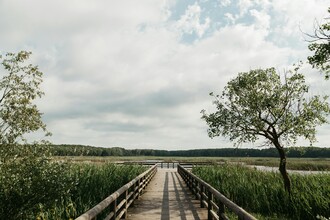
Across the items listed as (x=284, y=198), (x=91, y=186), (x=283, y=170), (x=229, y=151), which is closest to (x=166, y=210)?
(x=91, y=186)

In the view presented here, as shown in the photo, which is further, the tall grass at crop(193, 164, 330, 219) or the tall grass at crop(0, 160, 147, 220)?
the tall grass at crop(193, 164, 330, 219)

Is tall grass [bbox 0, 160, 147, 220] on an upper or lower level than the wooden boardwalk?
upper

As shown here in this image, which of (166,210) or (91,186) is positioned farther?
(91,186)

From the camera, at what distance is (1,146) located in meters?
16.1

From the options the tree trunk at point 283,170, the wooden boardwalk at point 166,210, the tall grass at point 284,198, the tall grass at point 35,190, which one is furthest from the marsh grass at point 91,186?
the tree trunk at point 283,170

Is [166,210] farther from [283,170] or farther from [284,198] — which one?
[283,170]

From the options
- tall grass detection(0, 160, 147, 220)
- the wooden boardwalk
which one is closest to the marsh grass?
tall grass detection(0, 160, 147, 220)

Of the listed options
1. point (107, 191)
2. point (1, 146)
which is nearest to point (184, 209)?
point (107, 191)

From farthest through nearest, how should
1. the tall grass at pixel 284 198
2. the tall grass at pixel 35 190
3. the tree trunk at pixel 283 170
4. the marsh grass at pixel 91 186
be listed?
the tree trunk at pixel 283 170
the tall grass at pixel 284 198
the marsh grass at pixel 91 186
the tall grass at pixel 35 190

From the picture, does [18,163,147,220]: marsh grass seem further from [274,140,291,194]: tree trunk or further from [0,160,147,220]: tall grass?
[274,140,291,194]: tree trunk

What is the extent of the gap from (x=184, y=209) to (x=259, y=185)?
5186 millimetres

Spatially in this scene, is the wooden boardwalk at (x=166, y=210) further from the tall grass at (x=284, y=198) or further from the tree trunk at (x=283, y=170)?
the tree trunk at (x=283, y=170)

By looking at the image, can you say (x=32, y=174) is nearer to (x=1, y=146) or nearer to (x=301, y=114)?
(x=1, y=146)

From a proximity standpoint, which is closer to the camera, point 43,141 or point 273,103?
point 43,141
